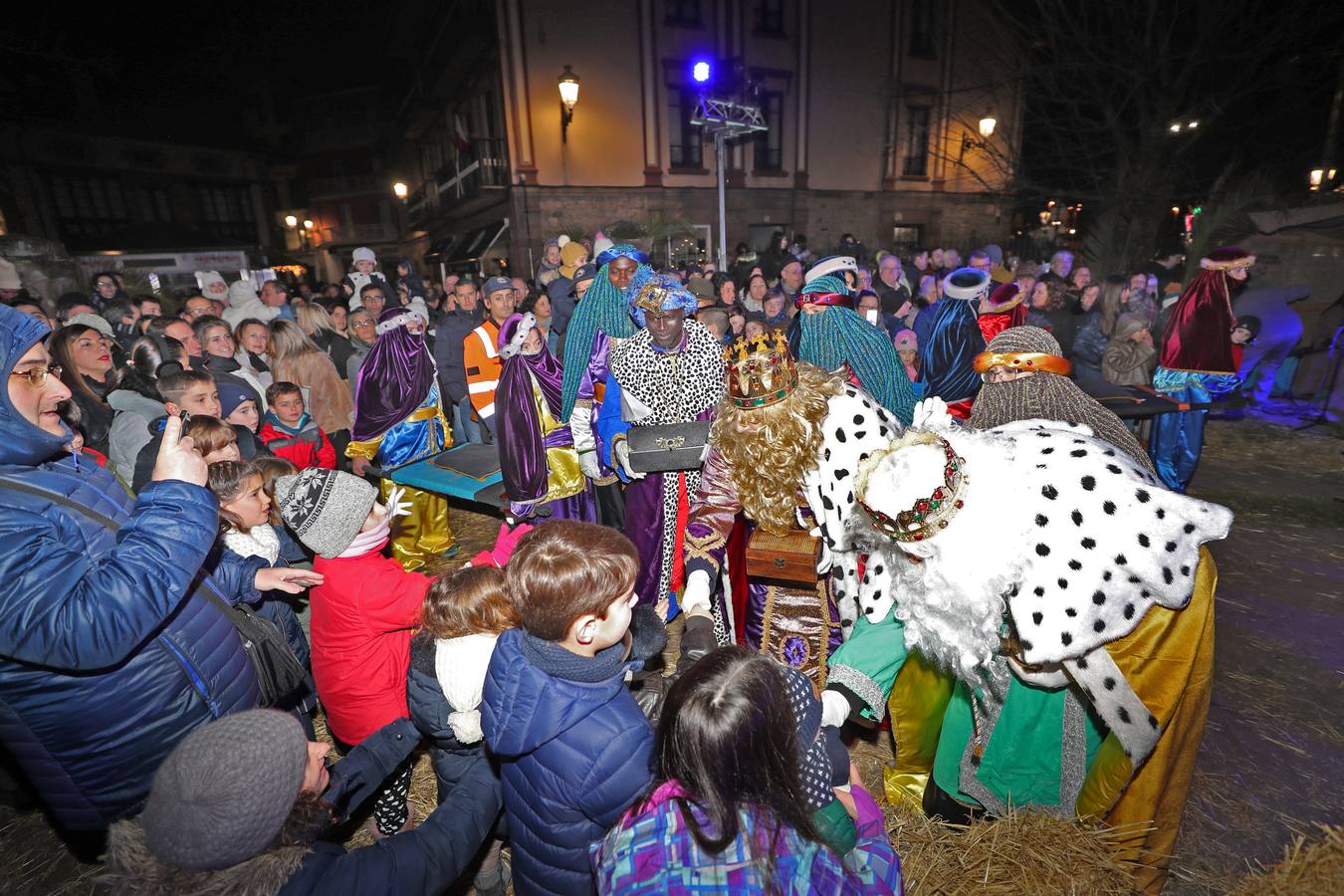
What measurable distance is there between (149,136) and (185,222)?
445cm

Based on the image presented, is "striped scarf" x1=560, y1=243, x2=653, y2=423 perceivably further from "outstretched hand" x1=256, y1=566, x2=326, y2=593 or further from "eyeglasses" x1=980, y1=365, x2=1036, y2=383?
"eyeglasses" x1=980, y1=365, x2=1036, y2=383

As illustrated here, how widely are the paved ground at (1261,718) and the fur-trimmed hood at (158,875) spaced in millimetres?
2027

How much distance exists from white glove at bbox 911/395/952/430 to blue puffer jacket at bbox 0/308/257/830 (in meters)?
2.35

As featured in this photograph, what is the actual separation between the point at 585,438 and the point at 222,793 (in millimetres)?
3414

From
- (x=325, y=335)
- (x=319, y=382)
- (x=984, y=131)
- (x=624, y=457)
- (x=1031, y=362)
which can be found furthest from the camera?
(x=984, y=131)

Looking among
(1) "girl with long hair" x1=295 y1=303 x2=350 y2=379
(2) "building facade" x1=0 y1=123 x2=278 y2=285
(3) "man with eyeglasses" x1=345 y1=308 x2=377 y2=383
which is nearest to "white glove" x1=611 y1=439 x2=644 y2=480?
(3) "man with eyeglasses" x1=345 y1=308 x2=377 y2=383

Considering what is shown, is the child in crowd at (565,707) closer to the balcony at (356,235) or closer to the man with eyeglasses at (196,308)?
the man with eyeglasses at (196,308)

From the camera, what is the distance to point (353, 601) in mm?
2453

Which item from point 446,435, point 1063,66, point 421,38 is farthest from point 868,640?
point 421,38

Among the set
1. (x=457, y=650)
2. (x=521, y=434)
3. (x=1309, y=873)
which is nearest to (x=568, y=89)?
(x=521, y=434)

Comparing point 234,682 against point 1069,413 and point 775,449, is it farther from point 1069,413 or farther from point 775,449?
point 1069,413

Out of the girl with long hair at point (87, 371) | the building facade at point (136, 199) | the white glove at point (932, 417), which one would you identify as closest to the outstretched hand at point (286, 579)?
the white glove at point (932, 417)

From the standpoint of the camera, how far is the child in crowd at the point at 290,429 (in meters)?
5.19

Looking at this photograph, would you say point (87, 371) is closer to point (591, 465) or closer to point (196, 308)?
point (591, 465)
